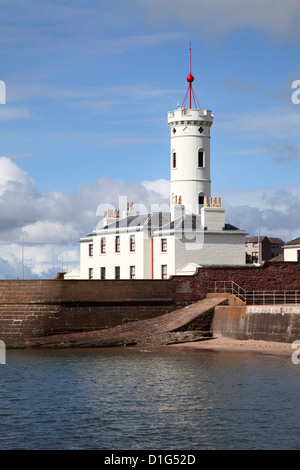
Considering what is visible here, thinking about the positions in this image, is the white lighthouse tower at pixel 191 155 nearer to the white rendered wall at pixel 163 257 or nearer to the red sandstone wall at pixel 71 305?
the white rendered wall at pixel 163 257

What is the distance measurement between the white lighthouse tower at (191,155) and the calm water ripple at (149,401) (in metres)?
25.3

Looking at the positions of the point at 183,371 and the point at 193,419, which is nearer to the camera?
the point at 193,419

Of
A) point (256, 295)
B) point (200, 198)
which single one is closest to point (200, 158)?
point (200, 198)

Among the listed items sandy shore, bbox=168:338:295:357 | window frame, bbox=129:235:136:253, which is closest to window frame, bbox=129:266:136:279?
window frame, bbox=129:235:136:253

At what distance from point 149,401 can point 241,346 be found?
15.1m

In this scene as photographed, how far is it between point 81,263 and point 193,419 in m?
40.0

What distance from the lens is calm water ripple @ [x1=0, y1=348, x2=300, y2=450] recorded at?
912 inches

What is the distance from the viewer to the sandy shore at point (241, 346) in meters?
40.3

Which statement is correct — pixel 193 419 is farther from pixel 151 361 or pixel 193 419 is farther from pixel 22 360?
pixel 22 360

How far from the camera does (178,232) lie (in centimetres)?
5519

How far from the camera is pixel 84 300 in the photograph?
47.0 m

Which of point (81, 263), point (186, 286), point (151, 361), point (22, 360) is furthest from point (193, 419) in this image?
point (81, 263)

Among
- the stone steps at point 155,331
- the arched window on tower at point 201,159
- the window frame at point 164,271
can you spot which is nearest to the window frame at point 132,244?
the window frame at point 164,271
